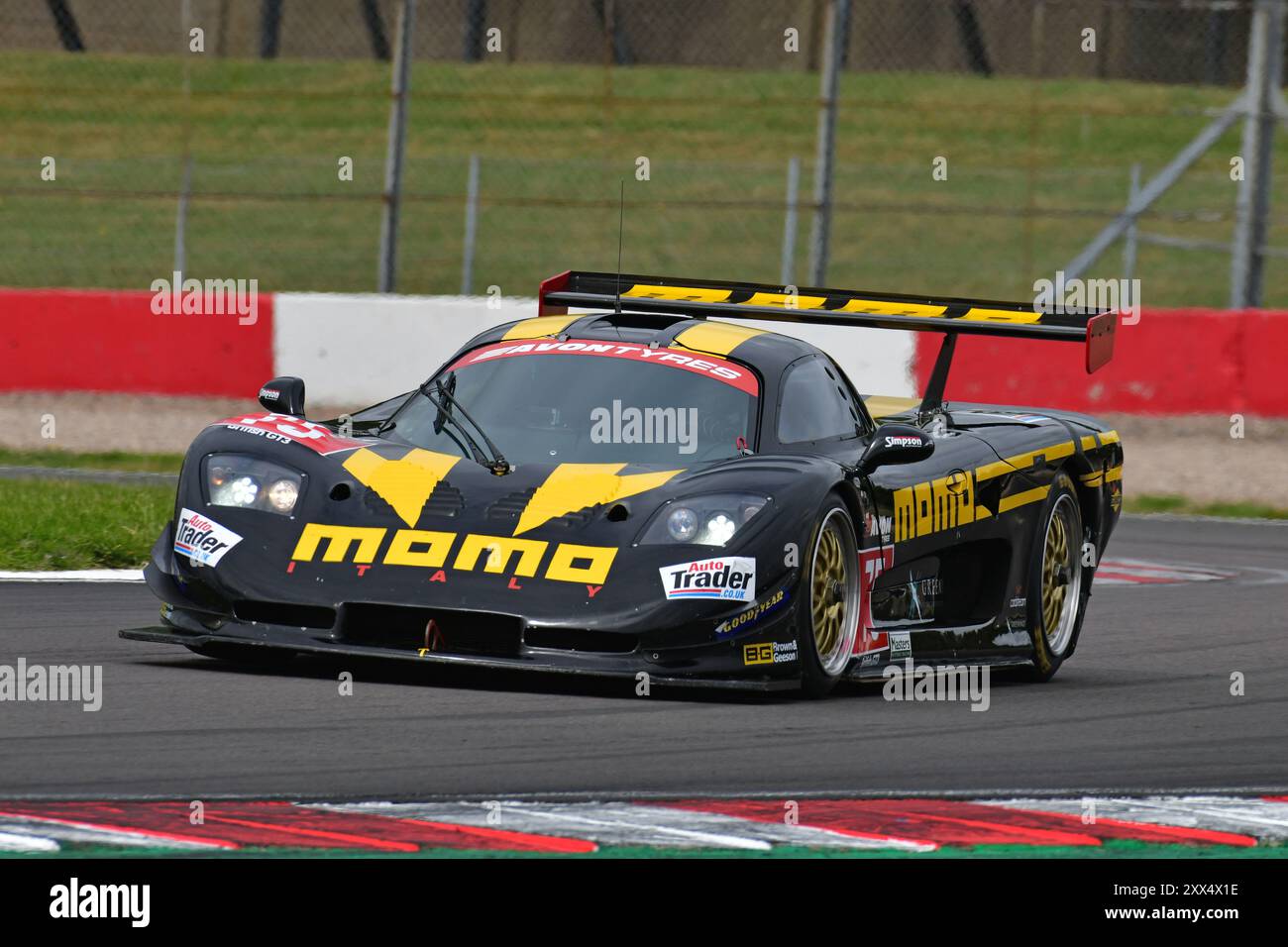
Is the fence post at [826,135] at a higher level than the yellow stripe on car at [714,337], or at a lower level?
higher

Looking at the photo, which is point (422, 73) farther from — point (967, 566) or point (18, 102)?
point (967, 566)

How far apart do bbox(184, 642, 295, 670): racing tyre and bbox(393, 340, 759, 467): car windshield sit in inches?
34.0

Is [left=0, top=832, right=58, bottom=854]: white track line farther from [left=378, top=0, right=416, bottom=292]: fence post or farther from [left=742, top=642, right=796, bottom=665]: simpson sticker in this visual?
[left=378, top=0, right=416, bottom=292]: fence post

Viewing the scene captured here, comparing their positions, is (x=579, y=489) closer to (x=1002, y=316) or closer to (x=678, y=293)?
(x=678, y=293)

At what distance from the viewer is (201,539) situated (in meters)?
7.56

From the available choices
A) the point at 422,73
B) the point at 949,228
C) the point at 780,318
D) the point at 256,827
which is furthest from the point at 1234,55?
the point at 256,827

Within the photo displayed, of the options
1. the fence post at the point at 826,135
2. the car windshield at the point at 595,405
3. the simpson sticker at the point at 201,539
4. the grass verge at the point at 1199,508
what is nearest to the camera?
the simpson sticker at the point at 201,539

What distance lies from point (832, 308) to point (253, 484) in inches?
99.5

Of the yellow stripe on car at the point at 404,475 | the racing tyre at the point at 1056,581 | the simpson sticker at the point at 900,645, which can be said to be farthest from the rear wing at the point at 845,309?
the yellow stripe on car at the point at 404,475

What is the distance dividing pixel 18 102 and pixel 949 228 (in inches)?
403

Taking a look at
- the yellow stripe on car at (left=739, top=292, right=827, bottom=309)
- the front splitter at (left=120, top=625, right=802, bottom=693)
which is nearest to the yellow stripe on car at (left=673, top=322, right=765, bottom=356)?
the yellow stripe on car at (left=739, top=292, right=827, bottom=309)

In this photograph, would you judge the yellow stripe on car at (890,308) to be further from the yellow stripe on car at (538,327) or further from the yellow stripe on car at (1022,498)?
the yellow stripe on car at (538,327)

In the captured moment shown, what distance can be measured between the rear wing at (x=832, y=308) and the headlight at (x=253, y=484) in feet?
6.16

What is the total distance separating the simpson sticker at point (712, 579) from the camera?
23.7 ft
